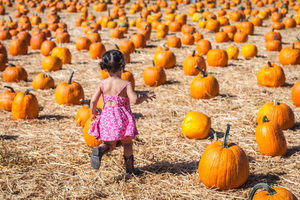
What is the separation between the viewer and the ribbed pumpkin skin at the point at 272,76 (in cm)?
834

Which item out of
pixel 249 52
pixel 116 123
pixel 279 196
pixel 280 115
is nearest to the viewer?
pixel 279 196

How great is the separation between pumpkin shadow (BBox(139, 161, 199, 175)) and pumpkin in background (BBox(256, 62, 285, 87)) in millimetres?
4248

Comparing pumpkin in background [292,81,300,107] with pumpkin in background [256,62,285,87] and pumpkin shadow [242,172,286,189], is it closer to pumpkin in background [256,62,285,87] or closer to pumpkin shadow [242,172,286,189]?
pumpkin in background [256,62,285,87]

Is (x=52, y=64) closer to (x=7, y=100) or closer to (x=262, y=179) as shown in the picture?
(x=7, y=100)

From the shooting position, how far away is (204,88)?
777cm

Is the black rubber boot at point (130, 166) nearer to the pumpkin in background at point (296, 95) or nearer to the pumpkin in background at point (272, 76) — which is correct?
the pumpkin in background at point (296, 95)

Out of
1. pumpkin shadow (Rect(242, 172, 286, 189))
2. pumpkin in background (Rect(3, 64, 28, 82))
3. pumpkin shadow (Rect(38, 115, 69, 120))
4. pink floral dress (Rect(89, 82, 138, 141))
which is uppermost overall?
pink floral dress (Rect(89, 82, 138, 141))

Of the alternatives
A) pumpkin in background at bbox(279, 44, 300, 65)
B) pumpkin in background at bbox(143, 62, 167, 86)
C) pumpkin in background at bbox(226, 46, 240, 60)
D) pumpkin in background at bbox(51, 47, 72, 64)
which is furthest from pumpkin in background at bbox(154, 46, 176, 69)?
pumpkin in background at bbox(279, 44, 300, 65)

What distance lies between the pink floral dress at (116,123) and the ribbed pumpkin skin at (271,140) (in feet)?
6.63

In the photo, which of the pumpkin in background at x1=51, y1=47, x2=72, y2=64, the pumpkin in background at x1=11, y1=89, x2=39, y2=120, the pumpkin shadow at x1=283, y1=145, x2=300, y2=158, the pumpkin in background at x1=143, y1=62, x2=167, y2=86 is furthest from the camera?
the pumpkin in background at x1=51, y1=47, x2=72, y2=64

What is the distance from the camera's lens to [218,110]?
725 cm

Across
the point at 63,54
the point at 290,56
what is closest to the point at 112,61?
the point at 63,54

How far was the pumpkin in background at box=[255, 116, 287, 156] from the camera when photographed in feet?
16.6

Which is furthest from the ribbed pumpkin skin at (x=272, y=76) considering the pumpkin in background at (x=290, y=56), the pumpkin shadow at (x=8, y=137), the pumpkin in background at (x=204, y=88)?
the pumpkin shadow at (x=8, y=137)
